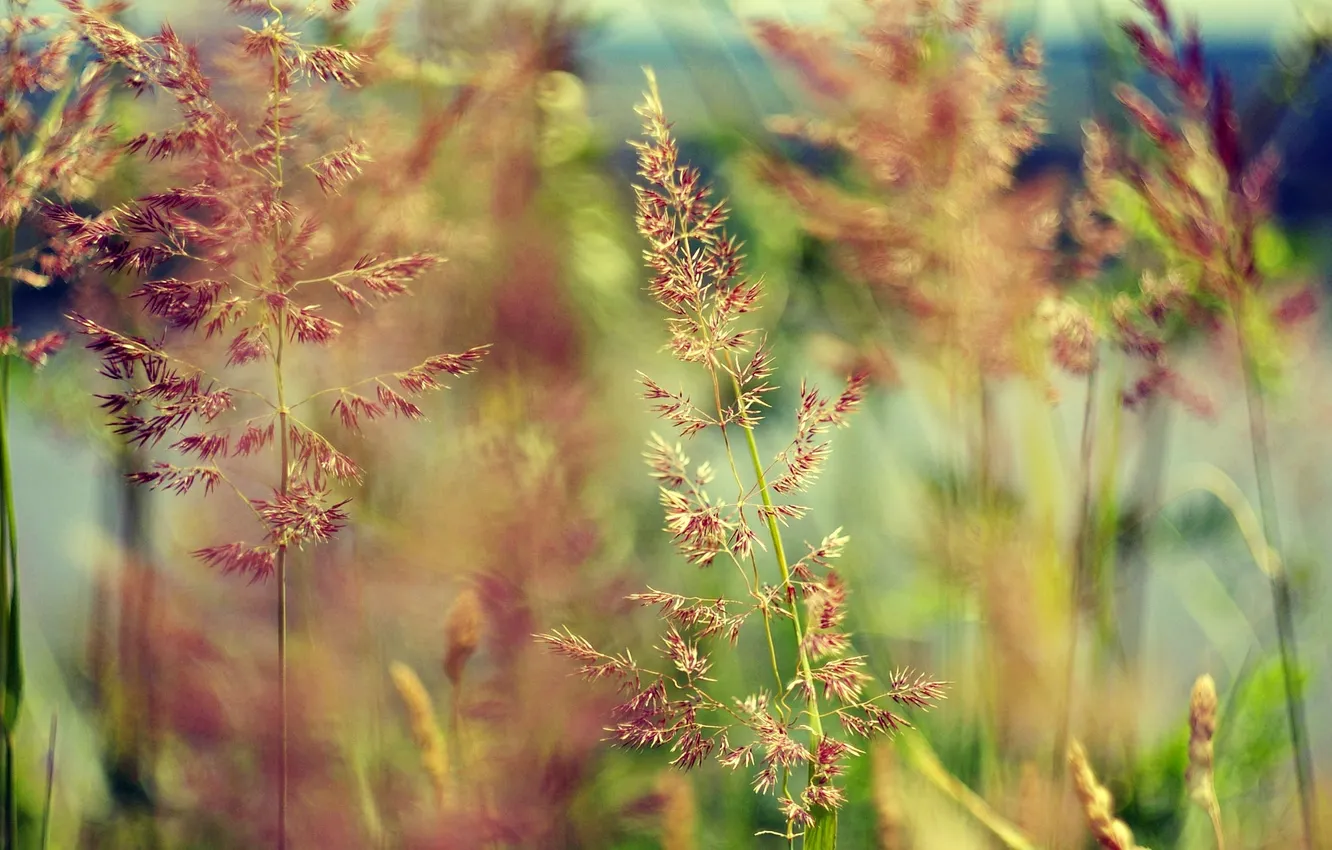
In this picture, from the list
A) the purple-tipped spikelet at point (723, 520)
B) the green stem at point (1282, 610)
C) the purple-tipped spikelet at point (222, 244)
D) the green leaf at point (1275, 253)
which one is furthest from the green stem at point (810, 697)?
the green leaf at point (1275, 253)

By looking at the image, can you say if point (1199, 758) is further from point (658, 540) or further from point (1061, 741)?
point (658, 540)

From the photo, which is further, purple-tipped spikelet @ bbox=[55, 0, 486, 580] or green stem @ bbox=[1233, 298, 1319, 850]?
green stem @ bbox=[1233, 298, 1319, 850]

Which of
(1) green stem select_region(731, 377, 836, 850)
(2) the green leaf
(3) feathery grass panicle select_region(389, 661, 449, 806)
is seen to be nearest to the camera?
(1) green stem select_region(731, 377, 836, 850)

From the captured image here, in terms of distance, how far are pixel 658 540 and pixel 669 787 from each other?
0.64 feet

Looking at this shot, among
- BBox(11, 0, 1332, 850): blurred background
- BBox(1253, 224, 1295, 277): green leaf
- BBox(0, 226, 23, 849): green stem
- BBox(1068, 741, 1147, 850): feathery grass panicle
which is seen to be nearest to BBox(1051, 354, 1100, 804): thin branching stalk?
BBox(11, 0, 1332, 850): blurred background

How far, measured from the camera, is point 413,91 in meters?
0.54

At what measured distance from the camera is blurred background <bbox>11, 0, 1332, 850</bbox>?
480mm

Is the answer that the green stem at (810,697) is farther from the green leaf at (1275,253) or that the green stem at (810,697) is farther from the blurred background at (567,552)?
the green leaf at (1275,253)

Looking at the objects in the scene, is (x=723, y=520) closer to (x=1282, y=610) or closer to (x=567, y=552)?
(x=567, y=552)

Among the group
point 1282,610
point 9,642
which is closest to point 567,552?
point 9,642

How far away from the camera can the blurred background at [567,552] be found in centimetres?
48

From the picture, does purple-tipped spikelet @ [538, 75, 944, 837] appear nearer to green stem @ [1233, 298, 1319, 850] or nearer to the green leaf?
green stem @ [1233, 298, 1319, 850]


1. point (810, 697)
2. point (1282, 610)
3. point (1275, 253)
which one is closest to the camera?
point (810, 697)

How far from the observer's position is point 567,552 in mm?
472
